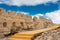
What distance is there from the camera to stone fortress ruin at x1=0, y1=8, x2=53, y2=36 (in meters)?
12.3

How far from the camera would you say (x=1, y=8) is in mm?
12875

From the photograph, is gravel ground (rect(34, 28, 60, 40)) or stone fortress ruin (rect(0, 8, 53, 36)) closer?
gravel ground (rect(34, 28, 60, 40))

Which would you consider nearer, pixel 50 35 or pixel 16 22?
pixel 50 35

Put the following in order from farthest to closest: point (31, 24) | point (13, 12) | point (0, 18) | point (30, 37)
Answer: point (31, 24)
point (13, 12)
point (0, 18)
point (30, 37)

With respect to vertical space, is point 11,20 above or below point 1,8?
below

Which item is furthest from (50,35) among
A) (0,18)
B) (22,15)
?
(22,15)

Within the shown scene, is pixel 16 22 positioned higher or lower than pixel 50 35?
higher

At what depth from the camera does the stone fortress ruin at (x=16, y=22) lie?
40.3 feet

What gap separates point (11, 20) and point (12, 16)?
0.63 meters

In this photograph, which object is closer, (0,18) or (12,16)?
(0,18)

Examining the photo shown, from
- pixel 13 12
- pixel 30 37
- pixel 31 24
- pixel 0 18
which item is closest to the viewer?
pixel 30 37

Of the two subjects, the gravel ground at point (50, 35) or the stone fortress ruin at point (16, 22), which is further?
the stone fortress ruin at point (16, 22)

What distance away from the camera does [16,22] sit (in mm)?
12711

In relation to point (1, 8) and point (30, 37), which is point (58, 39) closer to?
point (30, 37)
